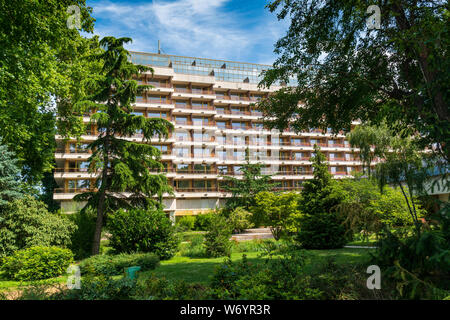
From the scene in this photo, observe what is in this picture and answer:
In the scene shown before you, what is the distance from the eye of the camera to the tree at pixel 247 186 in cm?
3886

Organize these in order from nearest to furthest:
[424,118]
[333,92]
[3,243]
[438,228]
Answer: [438,228]
[424,118]
[333,92]
[3,243]

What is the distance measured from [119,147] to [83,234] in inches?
218

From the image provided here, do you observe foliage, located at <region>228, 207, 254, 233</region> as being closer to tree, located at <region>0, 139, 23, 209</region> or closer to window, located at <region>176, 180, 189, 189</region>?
tree, located at <region>0, 139, 23, 209</region>

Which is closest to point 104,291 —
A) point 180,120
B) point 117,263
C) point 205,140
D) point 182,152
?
point 117,263

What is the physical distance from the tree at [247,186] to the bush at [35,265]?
27.4 metres

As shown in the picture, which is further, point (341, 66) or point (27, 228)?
point (27, 228)

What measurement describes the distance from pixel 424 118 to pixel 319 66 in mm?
4233

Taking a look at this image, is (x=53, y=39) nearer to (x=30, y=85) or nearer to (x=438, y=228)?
(x=30, y=85)

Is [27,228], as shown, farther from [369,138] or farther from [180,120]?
[180,120]

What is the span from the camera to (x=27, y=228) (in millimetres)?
13938

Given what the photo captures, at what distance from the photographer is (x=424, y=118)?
640cm

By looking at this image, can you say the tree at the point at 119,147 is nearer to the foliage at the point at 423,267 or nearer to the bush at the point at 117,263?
the bush at the point at 117,263

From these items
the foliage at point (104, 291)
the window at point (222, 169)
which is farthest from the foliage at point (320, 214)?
the window at point (222, 169)
